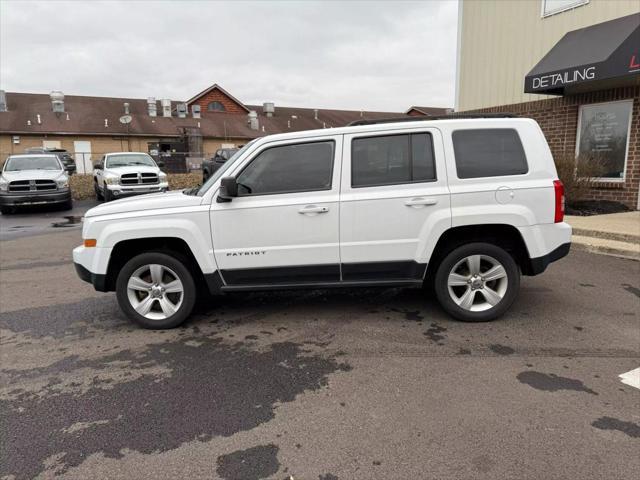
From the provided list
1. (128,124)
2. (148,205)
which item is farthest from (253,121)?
(148,205)

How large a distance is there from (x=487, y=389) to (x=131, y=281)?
11.0 feet

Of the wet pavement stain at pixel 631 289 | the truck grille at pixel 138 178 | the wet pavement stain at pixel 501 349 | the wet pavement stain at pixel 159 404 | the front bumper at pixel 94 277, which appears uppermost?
the truck grille at pixel 138 178

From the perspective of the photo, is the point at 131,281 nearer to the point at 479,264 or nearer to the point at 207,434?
the point at 207,434

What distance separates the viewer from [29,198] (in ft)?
46.9

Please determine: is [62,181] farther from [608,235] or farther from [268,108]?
[268,108]

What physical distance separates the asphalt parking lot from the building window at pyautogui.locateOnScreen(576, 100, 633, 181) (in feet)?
20.8

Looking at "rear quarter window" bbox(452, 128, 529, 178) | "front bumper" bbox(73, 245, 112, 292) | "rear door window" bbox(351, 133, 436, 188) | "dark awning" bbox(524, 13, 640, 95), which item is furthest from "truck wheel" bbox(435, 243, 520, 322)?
"dark awning" bbox(524, 13, 640, 95)

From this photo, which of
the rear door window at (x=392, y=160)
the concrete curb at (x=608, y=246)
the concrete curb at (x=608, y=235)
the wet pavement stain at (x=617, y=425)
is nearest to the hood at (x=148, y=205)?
the rear door window at (x=392, y=160)

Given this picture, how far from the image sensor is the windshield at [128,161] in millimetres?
16844

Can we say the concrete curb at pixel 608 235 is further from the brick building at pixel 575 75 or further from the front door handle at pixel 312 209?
the front door handle at pixel 312 209

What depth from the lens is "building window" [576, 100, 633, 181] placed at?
418 inches

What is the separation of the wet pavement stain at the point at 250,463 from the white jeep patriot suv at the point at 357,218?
2.02 meters

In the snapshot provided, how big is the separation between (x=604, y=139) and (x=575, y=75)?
213 cm

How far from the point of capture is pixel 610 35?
9953 millimetres
